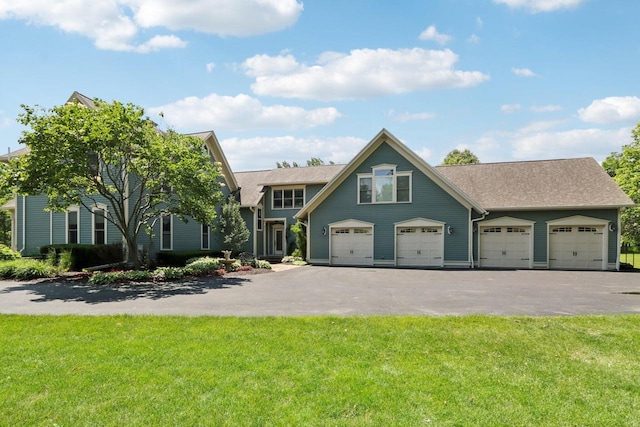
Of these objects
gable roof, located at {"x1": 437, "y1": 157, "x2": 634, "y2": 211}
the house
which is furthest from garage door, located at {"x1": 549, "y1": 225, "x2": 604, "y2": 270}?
gable roof, located at {"x1": 437, "y1": 157, "x2": 634, "y2": 211}

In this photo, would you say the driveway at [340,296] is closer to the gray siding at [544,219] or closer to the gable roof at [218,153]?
the gray siding at [544,219]

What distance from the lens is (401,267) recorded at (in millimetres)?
20281

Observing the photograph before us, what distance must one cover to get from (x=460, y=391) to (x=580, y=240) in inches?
752

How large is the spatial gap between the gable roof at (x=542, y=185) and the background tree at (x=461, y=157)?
28290mm

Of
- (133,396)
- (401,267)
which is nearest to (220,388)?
(133,396)

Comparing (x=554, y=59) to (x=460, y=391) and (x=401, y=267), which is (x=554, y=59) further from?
(x=460, y=391)

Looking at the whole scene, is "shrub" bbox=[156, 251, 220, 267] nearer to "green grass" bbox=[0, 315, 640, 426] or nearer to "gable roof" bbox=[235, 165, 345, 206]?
"gable roof" bbox=[235, 165, 345, 206]

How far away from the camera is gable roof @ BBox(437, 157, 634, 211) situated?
62.7 ft

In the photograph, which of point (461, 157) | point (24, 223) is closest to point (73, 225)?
point (24, 223)

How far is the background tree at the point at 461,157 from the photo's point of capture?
166 feet

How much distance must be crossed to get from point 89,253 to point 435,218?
58.7 ft

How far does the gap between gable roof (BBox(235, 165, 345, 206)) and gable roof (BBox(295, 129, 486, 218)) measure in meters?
3.58

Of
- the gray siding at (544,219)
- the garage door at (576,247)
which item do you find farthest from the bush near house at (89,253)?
the garage door at (576,247)

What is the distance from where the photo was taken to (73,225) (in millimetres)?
22250
